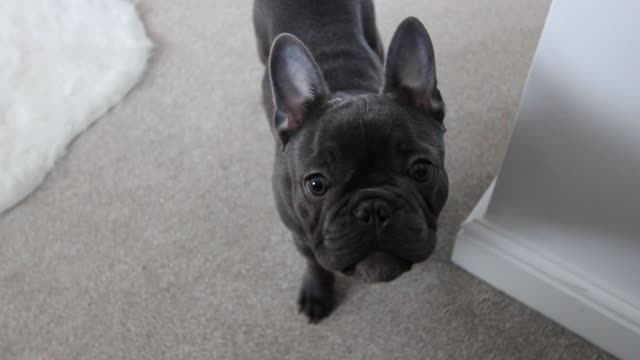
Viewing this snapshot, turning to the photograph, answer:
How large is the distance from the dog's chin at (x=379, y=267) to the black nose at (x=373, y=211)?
8cm

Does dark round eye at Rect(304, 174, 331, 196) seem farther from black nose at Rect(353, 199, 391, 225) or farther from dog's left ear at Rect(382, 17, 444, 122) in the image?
dog's left ear at Rect(382, 17, 444, 122)

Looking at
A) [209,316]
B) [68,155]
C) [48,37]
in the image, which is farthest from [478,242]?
[48,37]

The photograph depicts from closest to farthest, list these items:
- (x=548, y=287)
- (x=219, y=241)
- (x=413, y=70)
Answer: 1. (x=413, y=70)
2. (x=548, y=287)
3. (x=219, y=241)

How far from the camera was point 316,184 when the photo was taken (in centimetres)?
115

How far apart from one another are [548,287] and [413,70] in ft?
2.11

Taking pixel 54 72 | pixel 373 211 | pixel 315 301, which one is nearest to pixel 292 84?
pixel 373 211

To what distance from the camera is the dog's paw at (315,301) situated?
153 cm

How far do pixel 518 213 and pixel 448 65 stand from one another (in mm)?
776

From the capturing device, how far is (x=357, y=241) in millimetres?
1102

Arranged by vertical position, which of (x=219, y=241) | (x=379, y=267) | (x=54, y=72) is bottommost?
(x=219, y=241)

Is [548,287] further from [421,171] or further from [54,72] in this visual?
[54,72]

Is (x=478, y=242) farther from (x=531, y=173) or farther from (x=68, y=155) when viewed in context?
(x=68, y=155)

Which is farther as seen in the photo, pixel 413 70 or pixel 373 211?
pixel 413 70

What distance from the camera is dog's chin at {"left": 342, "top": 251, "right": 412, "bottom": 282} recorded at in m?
1.13
